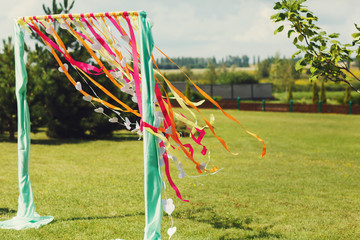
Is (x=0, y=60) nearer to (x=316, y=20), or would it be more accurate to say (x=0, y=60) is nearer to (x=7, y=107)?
Result: (x=7, y=107)

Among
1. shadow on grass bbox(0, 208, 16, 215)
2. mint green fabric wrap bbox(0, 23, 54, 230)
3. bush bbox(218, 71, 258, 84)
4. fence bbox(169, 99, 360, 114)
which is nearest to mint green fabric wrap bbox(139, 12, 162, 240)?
mint green fabric wrap bbox(0, 23, 54, 230)

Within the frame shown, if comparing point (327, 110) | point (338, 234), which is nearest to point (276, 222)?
point (338, 234)

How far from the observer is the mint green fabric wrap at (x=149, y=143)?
4367 millimetres

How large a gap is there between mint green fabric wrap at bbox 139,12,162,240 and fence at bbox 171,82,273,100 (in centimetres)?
4989

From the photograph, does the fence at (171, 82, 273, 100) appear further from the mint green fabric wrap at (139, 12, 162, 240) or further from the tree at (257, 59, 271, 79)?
the mint green fabric wrap at (139, 12, 162, 240)

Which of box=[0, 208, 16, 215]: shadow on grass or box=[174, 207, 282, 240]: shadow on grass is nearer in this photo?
box=[174, 207, 282, 240]: shadow on grass

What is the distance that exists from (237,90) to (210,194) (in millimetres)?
50727

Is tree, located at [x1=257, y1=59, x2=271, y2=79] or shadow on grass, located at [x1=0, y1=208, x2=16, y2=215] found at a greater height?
tree, located at [x1=257, y1=59, x2=271, y2=79]

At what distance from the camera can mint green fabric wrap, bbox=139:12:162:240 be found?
437cm

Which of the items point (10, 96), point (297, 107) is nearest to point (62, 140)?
point (10, 96)

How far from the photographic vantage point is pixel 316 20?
5.13m

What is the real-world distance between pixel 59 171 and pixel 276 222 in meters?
6.20

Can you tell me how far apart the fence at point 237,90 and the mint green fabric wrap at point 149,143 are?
164 ft

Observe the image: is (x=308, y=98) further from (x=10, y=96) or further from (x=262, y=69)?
(x=262, y=69)
